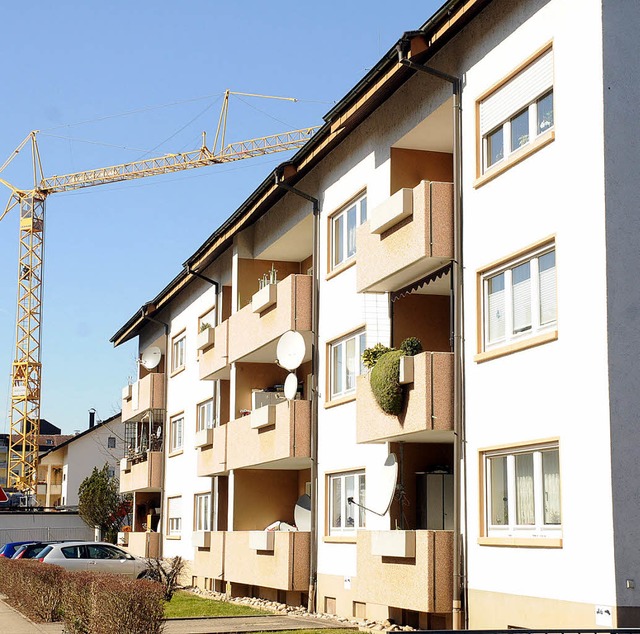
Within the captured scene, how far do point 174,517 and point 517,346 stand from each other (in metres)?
24.7

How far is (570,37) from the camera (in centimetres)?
1462

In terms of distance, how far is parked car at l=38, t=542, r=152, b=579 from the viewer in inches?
1199

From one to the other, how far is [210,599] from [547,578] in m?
15.8

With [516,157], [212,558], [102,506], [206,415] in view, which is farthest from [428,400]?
[102,506]

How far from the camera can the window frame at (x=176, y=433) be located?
3803 cm

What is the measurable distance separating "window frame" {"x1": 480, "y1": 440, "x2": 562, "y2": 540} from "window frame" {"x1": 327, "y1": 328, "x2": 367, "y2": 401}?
598 centimetres

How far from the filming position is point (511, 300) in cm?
1597

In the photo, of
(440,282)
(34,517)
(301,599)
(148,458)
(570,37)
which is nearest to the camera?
(570,37)

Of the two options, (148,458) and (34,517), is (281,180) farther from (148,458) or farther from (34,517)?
(34,517)

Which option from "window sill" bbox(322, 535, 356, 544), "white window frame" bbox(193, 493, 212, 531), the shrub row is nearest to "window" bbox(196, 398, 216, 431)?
"white window frame" bbox(193, 493, 212, 531)

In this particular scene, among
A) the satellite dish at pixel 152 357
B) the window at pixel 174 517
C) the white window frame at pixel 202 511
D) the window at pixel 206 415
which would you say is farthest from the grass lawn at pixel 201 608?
the satellite dish at pixel 152 357

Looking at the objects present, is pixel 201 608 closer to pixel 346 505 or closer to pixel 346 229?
pixel 346 505

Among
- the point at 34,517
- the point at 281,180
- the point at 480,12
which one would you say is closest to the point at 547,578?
the point at 480,12

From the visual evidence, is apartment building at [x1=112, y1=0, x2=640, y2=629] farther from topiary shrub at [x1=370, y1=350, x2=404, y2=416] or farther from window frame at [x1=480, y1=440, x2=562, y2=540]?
topiary shrub at [x1=370, y1=350, x2=404, y2=416]
